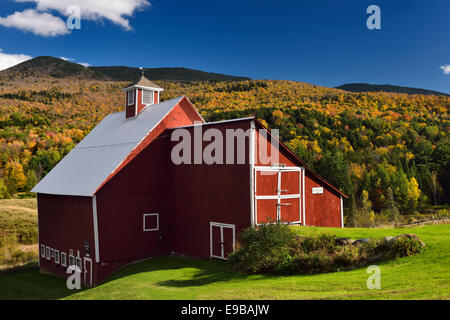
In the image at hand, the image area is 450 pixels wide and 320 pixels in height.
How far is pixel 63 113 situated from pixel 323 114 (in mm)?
67414

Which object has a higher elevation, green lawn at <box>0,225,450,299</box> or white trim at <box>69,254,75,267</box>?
green lawn at <box>0,225,450,299</box>

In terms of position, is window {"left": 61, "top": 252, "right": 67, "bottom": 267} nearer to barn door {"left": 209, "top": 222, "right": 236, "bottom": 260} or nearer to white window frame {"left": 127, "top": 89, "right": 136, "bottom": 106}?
barn door {"left": 209, "top": 222, "right": 236, "bottom": 260}

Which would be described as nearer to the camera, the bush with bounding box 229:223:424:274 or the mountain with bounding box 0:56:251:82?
the bush with bounding box 229:223:424:274

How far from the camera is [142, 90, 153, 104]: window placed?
29562mm

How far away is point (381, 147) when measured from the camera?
101m

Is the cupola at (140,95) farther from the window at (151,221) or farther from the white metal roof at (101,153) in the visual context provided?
the window at (151,221)

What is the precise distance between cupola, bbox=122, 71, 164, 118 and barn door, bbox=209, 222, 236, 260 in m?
11.8

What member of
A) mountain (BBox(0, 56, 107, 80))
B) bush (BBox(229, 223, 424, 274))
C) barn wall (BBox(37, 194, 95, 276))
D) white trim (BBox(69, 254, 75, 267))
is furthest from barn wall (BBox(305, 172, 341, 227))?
mountain (BBox(0, 56, 107, 80))

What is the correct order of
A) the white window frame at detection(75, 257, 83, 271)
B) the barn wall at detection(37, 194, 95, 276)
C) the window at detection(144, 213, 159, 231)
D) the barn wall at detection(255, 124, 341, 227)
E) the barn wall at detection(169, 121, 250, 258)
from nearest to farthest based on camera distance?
the barn wall at detection(169, 121, 250, 258)
the barn wall at detection(255, 124, 341, 227)
the barn wall at detection(37, 194, 95, 276)
the window at detection(144, 213, 159, 231)
the white window frame at detection(75, 257, 83, 271)

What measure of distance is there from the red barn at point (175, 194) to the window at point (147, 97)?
6.93 ft

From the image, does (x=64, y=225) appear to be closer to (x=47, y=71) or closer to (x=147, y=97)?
(x=147, y=97)

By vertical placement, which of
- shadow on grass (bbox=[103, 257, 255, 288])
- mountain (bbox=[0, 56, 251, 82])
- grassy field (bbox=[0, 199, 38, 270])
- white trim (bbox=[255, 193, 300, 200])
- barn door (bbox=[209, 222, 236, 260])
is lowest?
grassy field (bbox=[0, 199, 38, 270])

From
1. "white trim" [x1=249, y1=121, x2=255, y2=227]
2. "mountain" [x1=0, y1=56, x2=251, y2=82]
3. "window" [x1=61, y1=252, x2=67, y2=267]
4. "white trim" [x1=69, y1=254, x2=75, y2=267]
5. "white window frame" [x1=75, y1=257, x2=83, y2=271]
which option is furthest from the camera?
"mountain" [x1=0, y1=56, x2=251, y2=82]

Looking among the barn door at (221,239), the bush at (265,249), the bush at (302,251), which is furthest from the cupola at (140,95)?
the bush at (265,249)
